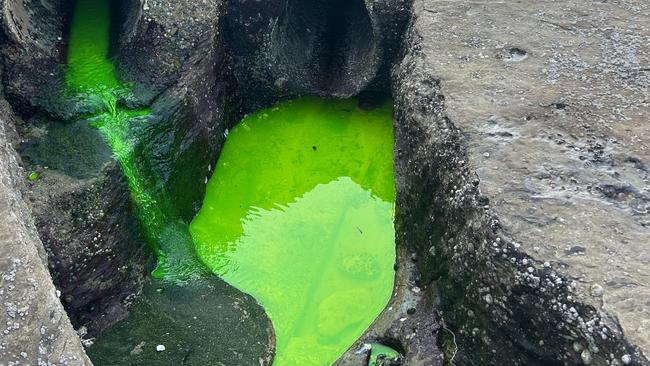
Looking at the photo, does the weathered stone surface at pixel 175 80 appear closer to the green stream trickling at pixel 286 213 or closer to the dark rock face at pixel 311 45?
the green stream trickling at pixel 286 213

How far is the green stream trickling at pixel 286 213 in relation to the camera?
5293 millimetres

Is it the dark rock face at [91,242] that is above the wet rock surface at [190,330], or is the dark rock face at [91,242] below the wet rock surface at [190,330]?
above

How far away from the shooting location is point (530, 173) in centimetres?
429

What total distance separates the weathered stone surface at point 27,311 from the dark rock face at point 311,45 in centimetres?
306

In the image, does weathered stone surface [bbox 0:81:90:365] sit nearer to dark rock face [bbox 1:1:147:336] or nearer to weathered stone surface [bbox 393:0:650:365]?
dark rock face [bbox 1:1:147:336]

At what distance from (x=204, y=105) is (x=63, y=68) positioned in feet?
3.78

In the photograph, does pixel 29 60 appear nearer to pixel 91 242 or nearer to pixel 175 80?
pixel 175 80

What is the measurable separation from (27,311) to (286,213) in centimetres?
266

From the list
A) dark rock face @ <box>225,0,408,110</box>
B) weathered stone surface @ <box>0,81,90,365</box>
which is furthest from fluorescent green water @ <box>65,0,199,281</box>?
weathered stone surface @ <box>0,81,90,365</box>

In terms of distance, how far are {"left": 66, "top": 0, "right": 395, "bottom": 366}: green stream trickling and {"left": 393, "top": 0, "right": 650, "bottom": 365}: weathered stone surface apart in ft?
1.69

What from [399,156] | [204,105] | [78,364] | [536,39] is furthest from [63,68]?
[536,39]

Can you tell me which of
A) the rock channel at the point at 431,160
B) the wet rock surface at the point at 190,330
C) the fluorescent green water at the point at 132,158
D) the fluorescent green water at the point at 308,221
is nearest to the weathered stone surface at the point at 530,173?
the rock channel at the point at 431,160

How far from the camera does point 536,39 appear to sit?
5223mm

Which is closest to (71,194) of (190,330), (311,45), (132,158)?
(132,158)
